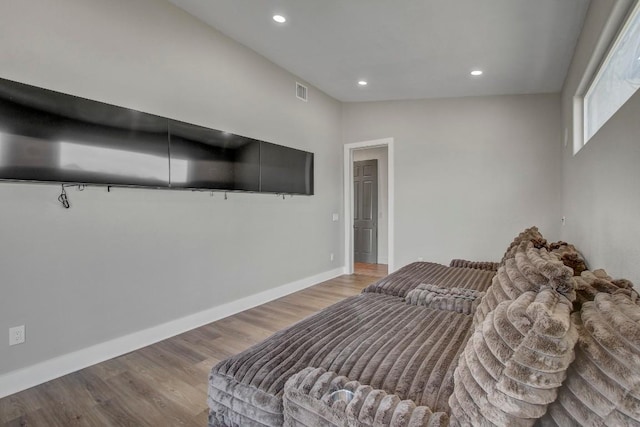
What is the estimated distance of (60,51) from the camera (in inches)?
88.0

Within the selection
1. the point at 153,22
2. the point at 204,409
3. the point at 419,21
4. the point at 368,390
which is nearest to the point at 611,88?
the point at 419,21

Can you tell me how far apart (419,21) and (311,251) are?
3230 mm

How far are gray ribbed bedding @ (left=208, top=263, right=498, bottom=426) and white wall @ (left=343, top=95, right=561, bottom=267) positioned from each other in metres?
3.18

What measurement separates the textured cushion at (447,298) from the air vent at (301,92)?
131 inches

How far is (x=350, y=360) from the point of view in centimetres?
127

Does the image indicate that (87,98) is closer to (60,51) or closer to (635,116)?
(60,51)

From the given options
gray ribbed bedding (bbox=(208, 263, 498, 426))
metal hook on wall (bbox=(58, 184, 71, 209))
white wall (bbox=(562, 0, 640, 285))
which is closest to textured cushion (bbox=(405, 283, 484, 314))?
gray ribbed bedding (bbox=(208, 263, 498, 426))

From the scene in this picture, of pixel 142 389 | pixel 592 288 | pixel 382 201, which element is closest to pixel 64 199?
pixel 142 389

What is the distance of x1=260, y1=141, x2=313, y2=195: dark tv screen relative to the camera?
3.84 meters

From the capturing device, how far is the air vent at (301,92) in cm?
445

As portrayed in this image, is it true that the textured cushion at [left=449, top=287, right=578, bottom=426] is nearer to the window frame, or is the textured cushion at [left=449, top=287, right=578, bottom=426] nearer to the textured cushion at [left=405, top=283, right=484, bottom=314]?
the textured cushion at [left=405, top=283, right=484, bottom=314]

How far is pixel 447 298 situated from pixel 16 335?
2.87 meters

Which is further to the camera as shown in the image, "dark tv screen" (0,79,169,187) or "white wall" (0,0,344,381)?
"white wall" (0,0,344,381)

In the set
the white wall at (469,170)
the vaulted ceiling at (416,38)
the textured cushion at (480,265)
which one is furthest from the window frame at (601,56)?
the textured cushion at (480,265)
